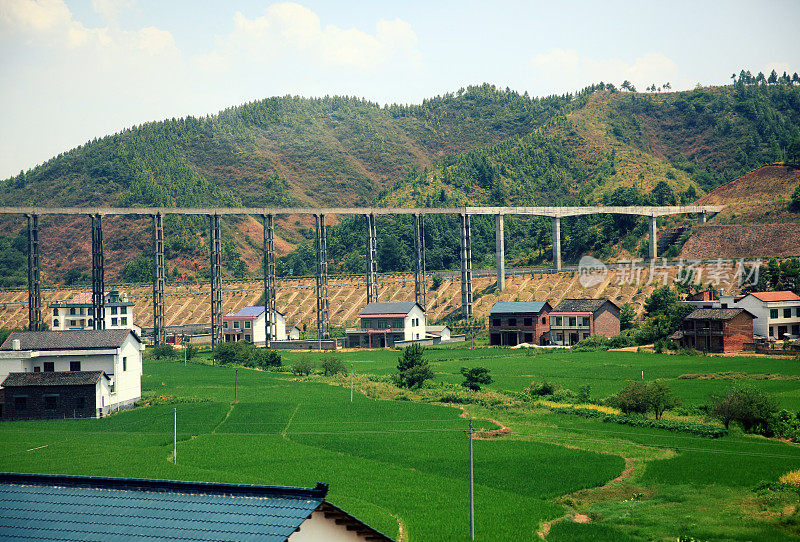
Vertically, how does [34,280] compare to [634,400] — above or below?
above

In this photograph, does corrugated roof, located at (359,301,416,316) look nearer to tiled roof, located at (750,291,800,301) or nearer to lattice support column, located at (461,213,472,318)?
lattice support column, located at (461,213,472,318)

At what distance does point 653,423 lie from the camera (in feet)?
130

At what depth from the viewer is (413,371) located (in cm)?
5553

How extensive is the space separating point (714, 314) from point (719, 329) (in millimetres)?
1421

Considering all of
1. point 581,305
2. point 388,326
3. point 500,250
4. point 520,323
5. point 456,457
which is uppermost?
point 500,250

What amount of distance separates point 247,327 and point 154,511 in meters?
82.1

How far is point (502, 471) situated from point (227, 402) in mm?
25326

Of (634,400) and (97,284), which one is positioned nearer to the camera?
(634,400)

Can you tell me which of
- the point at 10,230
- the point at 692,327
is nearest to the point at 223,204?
the point at 10,230

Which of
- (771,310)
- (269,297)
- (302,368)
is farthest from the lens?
(269,297)

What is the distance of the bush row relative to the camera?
36844 mm

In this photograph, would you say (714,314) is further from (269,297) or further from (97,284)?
(97,284)

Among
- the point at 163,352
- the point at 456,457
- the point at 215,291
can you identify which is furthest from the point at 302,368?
the point at 456,457

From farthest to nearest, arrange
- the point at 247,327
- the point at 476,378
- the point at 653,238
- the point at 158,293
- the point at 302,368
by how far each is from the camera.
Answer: the point at 653,238, the point at 247,327, the point at 158,293, the point at 302,368, the point at 476,378
